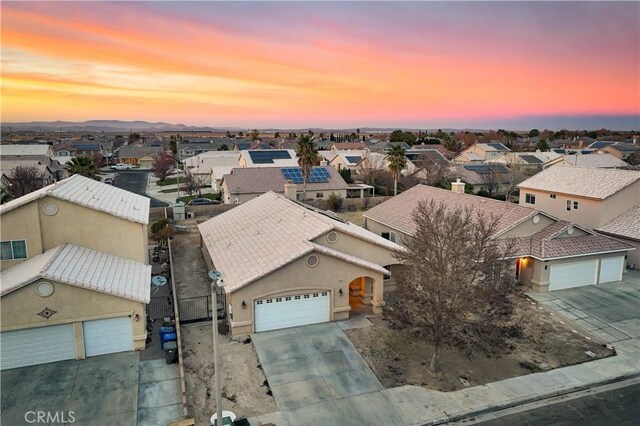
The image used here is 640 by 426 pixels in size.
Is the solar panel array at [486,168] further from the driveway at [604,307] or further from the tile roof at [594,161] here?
the driveway at [604,307]

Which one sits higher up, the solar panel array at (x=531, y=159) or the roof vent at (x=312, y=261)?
the solar panel array at (x=531, y=159)

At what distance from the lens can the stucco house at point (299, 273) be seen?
69.3 ft

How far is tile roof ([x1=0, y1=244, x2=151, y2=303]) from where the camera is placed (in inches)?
718

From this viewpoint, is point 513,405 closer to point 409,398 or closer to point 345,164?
point 409,398

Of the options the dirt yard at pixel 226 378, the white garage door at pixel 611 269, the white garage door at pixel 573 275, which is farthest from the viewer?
the white garage door at pixel 611 269

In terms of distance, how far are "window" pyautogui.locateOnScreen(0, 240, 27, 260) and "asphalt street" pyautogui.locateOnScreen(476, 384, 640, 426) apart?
71.0ft

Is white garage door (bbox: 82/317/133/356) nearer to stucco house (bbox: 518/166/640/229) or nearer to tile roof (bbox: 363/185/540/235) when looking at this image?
tile roof (bbox: 363/185/540/235)

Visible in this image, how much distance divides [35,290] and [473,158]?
306ft

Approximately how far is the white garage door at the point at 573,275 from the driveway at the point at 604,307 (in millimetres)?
367

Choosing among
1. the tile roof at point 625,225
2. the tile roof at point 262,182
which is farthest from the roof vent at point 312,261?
the tile roof at point 262,182

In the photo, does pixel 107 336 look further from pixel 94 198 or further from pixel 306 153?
pixel 306 153

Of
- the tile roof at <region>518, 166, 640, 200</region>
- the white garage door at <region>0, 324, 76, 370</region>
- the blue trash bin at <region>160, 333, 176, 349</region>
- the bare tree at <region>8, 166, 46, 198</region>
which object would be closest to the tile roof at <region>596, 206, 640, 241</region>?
the tile roof at <region>518, 166, 640, 200</region>

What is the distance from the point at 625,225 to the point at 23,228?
39232mm

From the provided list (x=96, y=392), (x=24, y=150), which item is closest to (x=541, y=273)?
(x=96, y=392)
